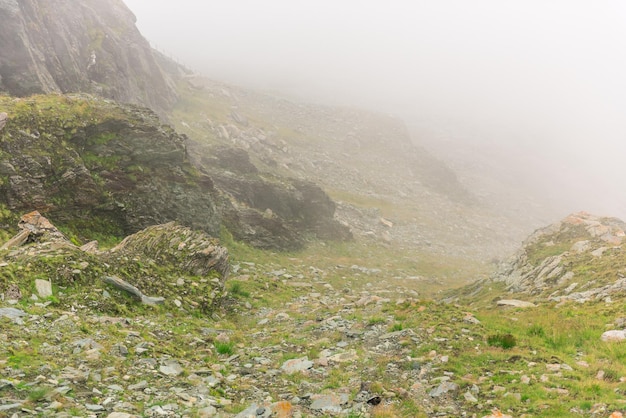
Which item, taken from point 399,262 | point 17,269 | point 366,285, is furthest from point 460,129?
point 17,269

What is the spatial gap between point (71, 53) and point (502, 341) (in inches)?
1728

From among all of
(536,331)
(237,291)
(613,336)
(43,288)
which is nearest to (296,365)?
(536,331)

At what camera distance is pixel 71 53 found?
39.5 m

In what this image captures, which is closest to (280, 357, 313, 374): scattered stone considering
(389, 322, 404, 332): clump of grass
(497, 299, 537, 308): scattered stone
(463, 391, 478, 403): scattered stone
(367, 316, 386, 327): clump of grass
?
(389, 322, 404, 332): clump of grass

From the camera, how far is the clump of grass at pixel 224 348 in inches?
564

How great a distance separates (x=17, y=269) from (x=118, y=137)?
14491 mm

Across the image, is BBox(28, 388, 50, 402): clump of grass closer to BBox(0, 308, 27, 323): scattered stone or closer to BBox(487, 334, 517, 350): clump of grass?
BBox(0, 308, 27, 323): scattered stone

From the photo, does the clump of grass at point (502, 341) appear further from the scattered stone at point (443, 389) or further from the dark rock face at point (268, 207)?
the dark rock face at point (268, 207)

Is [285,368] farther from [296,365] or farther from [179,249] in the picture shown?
[179,249]

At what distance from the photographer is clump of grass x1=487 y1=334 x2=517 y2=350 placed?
13445 millimetres

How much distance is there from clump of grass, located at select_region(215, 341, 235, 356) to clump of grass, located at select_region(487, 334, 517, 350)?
8.84 m

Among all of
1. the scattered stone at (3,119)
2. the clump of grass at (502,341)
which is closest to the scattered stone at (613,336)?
the clump of grass at (502,341)

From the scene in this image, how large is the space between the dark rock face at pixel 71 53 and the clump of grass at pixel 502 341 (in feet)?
109

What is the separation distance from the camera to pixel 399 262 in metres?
43.8
